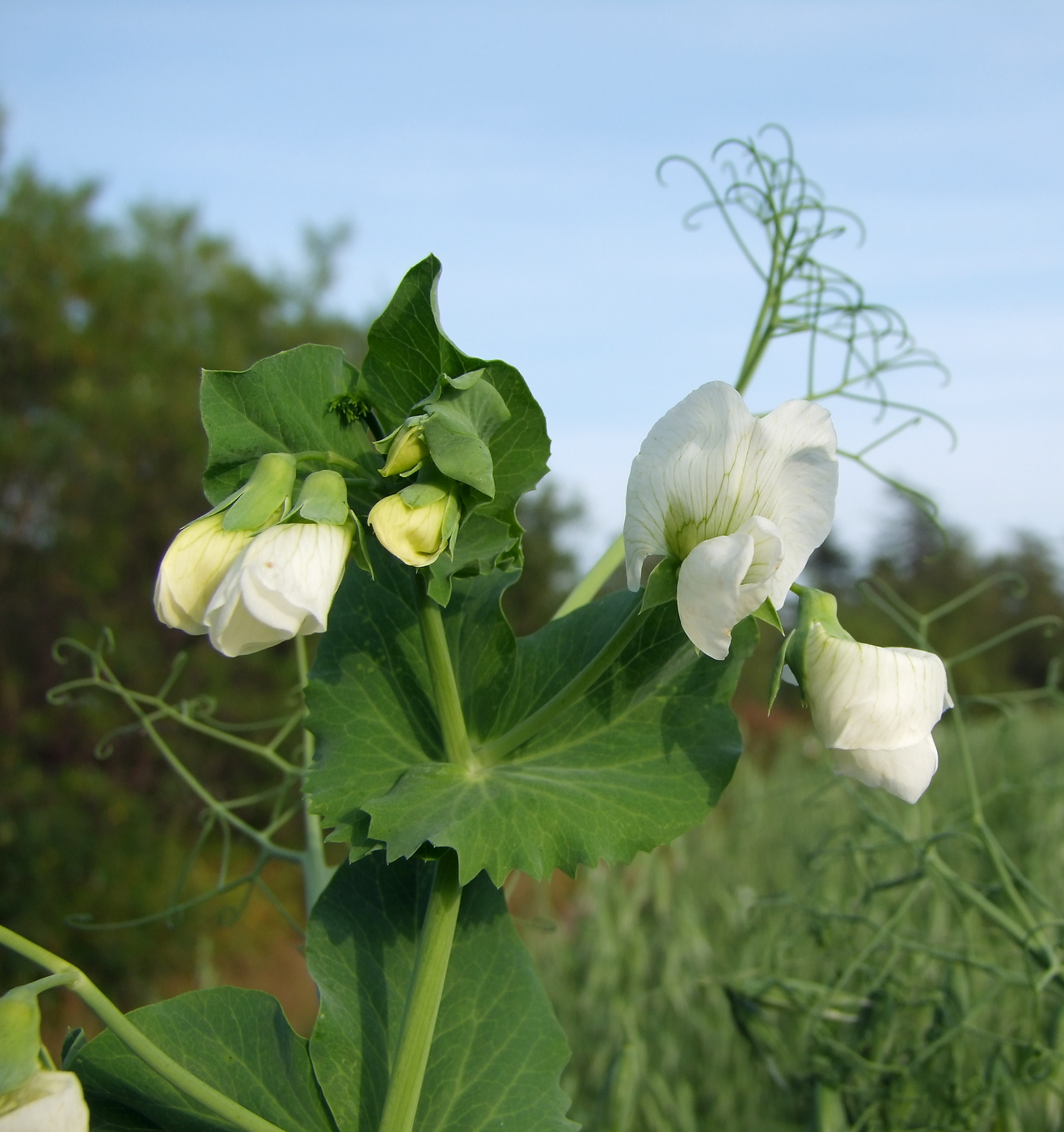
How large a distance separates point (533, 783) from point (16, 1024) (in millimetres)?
334

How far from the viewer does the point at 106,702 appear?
4641 millimetres

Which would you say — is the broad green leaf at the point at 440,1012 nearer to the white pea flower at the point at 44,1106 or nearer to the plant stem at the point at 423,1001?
the plant stem at the point at 423,1001

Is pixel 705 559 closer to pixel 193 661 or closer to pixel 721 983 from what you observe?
pixel 721 983

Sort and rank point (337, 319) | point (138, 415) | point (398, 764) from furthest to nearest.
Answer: point (337, 319) < point (138, 415) < point (398, 764)

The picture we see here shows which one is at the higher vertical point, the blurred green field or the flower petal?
the flower petal

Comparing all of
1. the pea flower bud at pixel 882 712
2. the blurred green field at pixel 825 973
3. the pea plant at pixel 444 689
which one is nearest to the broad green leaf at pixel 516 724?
the pea plant at pixel 444 689

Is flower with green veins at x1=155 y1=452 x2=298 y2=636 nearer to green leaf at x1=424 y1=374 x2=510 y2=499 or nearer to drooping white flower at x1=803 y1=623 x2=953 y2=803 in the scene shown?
green leaf at x1=424 y1=374 x2=510 y2=499

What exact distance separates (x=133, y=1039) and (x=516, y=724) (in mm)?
350

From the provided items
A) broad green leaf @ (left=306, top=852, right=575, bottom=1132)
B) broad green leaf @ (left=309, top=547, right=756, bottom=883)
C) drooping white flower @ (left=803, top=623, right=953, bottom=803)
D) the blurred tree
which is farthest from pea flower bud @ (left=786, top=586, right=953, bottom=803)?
the blurred tree

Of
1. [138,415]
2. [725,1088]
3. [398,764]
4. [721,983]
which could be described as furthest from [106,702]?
[398,764]

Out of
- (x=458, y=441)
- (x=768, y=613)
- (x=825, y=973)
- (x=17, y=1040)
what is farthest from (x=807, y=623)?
(x=825, y=973)

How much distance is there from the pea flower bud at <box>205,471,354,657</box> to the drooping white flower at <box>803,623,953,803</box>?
288 millimetres

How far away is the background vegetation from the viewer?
1137mm

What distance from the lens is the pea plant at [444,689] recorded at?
56 centimetres
